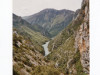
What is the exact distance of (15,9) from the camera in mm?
4590

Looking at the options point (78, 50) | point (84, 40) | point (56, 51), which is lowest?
point (78, 50)

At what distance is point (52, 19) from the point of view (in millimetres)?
5516

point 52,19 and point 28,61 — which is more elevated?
point 52,19

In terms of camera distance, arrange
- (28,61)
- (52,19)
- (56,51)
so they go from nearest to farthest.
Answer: (28,61), (56,51), (52,19)

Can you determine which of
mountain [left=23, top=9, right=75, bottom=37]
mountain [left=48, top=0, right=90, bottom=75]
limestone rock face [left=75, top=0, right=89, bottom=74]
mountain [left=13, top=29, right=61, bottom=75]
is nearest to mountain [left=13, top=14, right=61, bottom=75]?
mountain [left=13, top=29, right=61, bottom=75]

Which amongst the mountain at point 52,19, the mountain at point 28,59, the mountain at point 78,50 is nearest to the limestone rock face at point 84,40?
the mountain at point 78,50

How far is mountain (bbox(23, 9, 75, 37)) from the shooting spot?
488 centimetres

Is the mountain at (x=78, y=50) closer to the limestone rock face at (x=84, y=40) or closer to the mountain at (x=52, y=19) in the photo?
the limestone rock face at (x=84, y=40)

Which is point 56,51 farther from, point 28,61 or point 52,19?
point 52,19

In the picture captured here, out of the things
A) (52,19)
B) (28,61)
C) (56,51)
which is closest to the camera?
(28,61)

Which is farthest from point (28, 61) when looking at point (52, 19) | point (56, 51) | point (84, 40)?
point (52, 19)

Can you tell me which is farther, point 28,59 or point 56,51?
point 56,51

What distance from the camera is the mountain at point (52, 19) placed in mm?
4875

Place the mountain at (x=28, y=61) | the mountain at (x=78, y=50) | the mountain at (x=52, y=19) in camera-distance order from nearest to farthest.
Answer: the mountain at (x=28, y=61) → the mountain at (x=78, y=50) → the mountain at (x=52, y=19)
